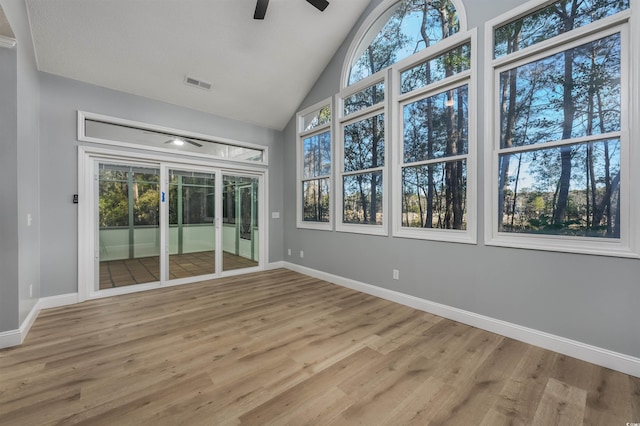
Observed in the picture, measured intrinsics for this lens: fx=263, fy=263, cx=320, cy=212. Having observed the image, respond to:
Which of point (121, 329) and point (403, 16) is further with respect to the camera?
point (403, 16)

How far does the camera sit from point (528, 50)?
98.9 inches

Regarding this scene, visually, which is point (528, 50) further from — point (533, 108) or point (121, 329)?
point (121, 329)

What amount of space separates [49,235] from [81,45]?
2.37 metres

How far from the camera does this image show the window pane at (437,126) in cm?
297

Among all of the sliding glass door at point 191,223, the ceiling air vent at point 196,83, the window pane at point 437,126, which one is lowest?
the sliding glass door at point 191,223

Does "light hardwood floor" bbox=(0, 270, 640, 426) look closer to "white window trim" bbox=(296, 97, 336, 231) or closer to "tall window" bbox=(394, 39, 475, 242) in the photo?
"tall window" bbox=(394, 39, 475, 242)

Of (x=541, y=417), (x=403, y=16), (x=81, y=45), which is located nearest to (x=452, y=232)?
(x=541, y=417)

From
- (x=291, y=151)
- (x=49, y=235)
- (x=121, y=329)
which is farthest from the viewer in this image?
(x=291, y=151)

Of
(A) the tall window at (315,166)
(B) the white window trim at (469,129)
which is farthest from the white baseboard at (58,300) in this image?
(B) the white window trim at (469,129)

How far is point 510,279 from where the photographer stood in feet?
8.46

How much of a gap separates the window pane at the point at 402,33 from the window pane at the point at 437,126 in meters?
0.74

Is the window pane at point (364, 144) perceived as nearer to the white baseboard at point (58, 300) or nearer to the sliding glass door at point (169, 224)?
the sliding glass door at point (169, 224)

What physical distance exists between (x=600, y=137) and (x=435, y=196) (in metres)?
1.44

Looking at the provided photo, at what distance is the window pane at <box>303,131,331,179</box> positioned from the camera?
470cm
